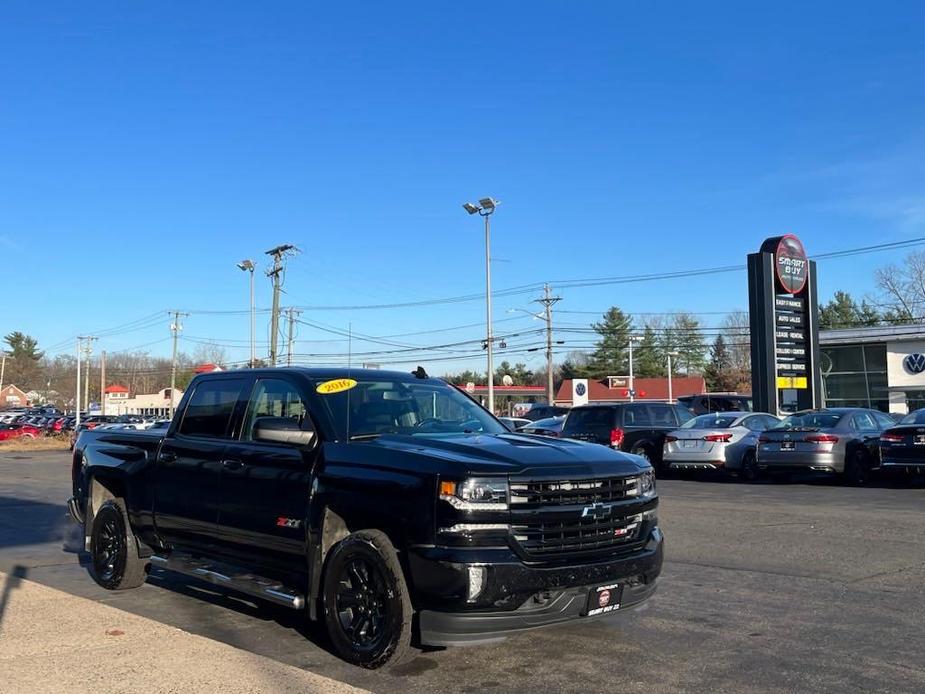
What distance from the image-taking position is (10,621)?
21.2ft

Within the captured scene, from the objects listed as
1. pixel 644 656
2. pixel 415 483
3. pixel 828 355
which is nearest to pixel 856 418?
pixel 644 656

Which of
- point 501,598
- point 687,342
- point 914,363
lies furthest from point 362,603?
point 687,342

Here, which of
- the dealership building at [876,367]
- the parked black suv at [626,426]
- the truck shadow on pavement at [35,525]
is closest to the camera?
the truck shadow on pavement at [35,525]

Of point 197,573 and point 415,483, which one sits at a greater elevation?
point 415,483

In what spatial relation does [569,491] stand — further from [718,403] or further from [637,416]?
[718,403]

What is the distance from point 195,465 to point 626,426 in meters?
14.9

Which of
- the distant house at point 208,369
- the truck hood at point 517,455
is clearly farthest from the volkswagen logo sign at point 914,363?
the truck hood at point 517,455

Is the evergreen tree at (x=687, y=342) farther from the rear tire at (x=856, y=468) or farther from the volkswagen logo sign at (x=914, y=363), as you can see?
the rear tire at (x=856, y=468)

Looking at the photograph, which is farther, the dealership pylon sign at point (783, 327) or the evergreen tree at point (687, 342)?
the evergreen tree at point (687, 342)

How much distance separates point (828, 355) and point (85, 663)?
48.2 m

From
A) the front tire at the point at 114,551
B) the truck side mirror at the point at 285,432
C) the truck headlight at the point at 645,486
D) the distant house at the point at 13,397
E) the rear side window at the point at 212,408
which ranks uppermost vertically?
the distant house at the point at 13,397

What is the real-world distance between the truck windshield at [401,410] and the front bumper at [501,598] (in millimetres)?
1324

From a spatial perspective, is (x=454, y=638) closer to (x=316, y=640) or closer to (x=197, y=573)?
(x=316, y=640)

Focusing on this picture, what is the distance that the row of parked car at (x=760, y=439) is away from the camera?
1666 cm
